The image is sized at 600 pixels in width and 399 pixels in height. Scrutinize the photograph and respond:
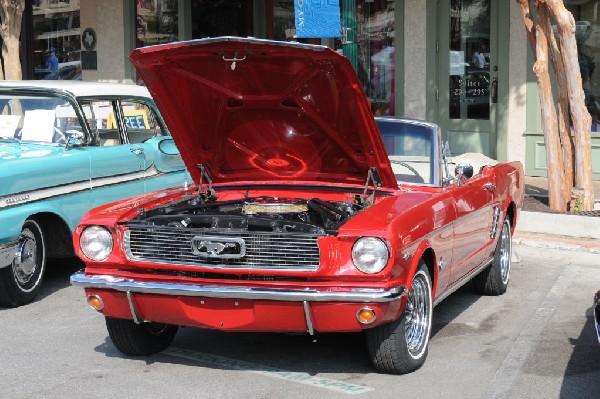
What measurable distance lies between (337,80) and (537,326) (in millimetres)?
2373

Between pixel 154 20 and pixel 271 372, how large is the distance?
12.2 meters

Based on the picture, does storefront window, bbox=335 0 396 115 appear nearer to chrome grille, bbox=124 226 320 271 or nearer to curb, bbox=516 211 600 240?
curb, bbox=516 211 600 240

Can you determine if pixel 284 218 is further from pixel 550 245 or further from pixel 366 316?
pixel 550 245

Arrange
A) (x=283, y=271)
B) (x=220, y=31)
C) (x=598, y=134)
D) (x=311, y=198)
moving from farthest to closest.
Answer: (x=220, y=31), (x=598, y=134), (x=311, y=198), (x=283, y=271)

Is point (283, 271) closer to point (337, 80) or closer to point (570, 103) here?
point (337, 80)

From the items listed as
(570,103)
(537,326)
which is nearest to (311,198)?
(537,326)

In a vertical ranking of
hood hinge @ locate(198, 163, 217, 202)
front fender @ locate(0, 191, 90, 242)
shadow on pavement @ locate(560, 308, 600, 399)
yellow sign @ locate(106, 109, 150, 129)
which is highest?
yellow sign @ locate(106, 109, 150, 129)

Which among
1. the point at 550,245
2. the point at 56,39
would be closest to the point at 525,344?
the point at 550,245

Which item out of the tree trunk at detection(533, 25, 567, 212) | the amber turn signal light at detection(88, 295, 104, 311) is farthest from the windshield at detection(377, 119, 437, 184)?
the tree trunk at detection(533, 25, 567, 212)

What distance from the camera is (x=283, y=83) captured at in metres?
6.00

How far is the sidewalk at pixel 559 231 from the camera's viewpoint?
9.48m

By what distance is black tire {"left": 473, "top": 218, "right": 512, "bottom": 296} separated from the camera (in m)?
7.54

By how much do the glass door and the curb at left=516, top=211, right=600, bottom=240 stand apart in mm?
3687

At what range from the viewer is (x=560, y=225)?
9.82 metres
